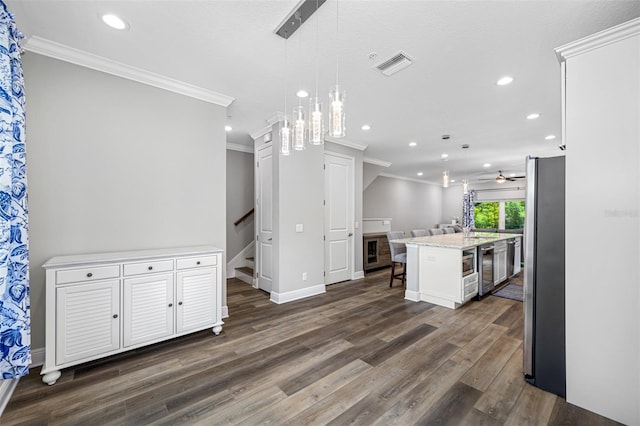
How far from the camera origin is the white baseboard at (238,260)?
17.7 feet

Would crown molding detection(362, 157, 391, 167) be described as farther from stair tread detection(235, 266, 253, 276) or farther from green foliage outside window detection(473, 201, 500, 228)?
green foliage outside window detection(473, 201, 500, 228)

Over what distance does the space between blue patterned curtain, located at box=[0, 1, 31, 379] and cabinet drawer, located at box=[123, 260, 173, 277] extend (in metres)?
0.66

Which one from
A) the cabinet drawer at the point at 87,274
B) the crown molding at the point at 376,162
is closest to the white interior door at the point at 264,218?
the cabinet drawer at the point at 87,274

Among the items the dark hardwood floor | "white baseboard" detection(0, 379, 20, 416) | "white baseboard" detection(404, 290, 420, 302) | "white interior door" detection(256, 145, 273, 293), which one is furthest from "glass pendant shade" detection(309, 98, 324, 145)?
"white baseboard" detection(404, 290, 420, 302)

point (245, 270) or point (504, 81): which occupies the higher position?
point (504, 81)

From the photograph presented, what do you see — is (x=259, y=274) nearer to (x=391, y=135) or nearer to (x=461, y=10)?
(x=391, y=135)

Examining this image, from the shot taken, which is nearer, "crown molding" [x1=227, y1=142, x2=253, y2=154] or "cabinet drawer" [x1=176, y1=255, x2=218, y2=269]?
"cabinet drawer" [x1=176, y1=255, x2=218, y2=269]

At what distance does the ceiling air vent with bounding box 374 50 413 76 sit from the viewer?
233 cm

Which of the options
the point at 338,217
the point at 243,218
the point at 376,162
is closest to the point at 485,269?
the point at 338,217

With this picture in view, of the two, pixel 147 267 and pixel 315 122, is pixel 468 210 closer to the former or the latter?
pixel 315 122

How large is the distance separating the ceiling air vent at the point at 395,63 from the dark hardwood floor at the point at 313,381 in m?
2.77

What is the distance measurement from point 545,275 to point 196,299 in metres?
A: 3.14

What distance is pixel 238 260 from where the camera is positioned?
5523 mm

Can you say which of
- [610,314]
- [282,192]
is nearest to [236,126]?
[282,192]
